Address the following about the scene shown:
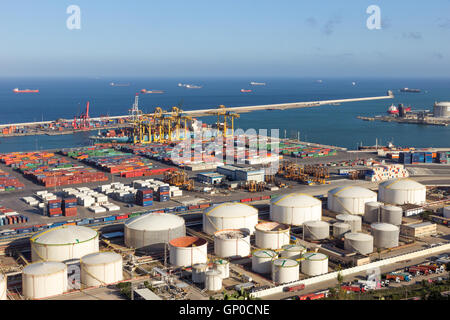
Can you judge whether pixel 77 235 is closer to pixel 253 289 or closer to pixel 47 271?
pixel 47 271

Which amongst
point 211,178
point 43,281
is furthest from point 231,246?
point 211,178

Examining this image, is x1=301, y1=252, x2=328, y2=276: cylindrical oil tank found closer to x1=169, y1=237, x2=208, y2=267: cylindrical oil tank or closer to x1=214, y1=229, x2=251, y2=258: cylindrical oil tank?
x1=214, y1=229, x2=251, y2=258: cylindrical oil tank

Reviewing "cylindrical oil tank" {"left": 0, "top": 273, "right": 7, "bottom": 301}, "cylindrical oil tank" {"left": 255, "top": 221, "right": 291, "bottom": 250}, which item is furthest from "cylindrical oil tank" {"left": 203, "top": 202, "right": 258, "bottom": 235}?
"cylindrical oil tank" {"left": 0, "top": 273, "right": 7, "bottom": 301}

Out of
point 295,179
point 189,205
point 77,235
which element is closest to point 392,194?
point 295,179

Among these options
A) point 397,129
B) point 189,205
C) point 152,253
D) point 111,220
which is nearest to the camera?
point 152,253

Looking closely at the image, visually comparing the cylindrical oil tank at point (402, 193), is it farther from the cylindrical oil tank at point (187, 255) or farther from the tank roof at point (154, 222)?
the cylindrical oil tank at point (187, 255)

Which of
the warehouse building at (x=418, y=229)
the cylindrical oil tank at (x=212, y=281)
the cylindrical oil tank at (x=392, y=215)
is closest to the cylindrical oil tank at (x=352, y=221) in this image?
the cylindrical oil tank at (x=392, y=215)
